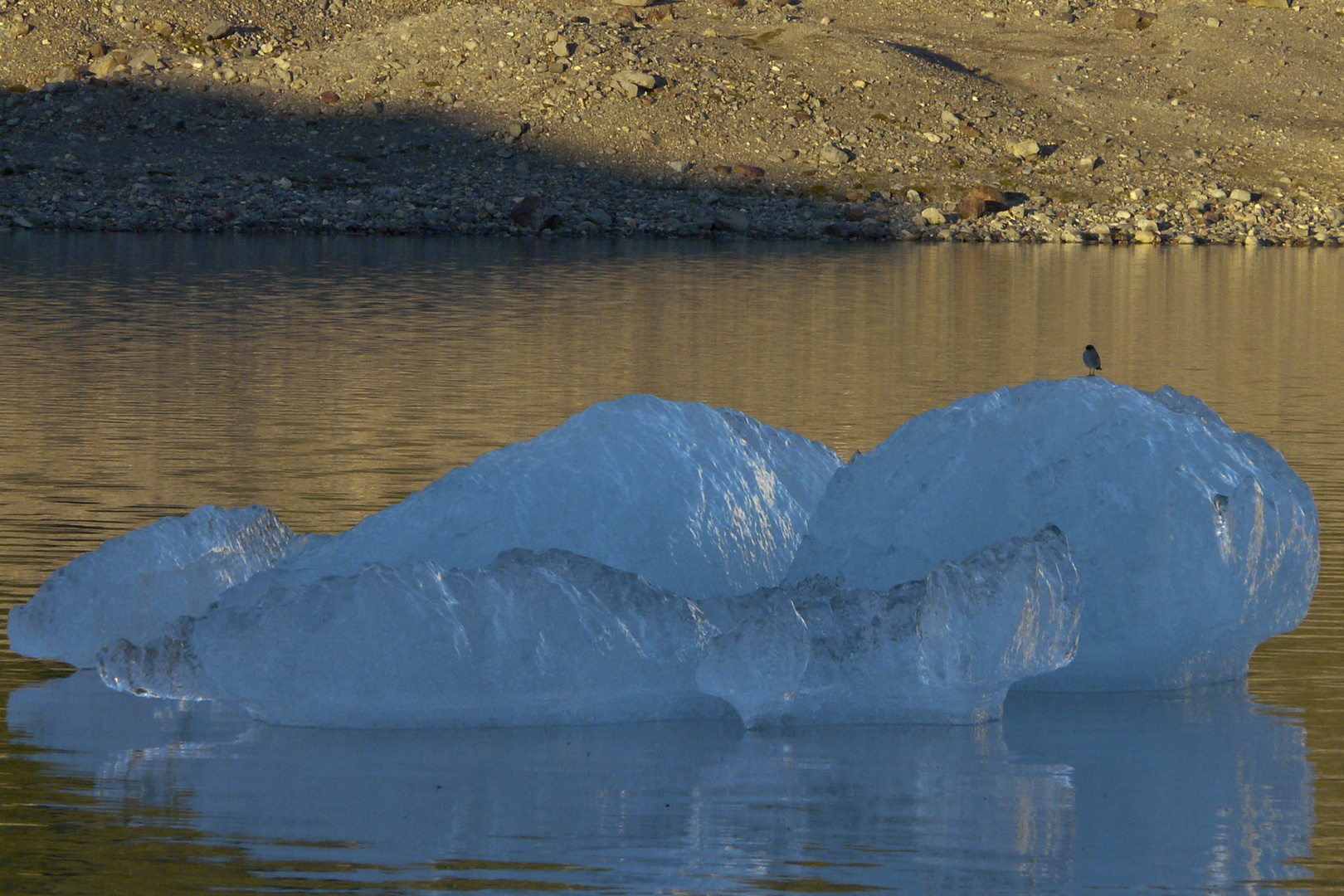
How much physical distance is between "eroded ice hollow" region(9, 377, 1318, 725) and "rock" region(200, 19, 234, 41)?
8596cm

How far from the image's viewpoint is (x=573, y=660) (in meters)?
8.77

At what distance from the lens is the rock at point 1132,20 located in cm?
9881

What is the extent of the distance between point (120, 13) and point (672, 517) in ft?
295

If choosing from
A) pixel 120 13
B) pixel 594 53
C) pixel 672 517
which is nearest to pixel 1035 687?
pixel 672 517

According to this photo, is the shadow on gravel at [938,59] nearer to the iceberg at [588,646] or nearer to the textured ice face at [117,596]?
the textured ice face at [117,596]

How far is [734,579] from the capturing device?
10023 millimetres

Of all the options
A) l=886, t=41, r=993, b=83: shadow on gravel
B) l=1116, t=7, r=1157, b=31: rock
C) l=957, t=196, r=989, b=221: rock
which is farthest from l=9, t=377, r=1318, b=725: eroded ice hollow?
l=1116, t=7, r=1157, b=31: rock

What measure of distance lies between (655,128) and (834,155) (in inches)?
290

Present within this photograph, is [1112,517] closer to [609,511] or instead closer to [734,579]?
[734,579]

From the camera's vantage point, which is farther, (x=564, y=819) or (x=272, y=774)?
(x=272, y=774)

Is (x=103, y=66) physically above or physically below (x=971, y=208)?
above

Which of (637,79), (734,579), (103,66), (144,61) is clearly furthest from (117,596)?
(103,66)

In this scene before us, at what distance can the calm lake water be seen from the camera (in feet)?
22.9

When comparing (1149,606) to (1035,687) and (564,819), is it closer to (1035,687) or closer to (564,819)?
(1035,687)
